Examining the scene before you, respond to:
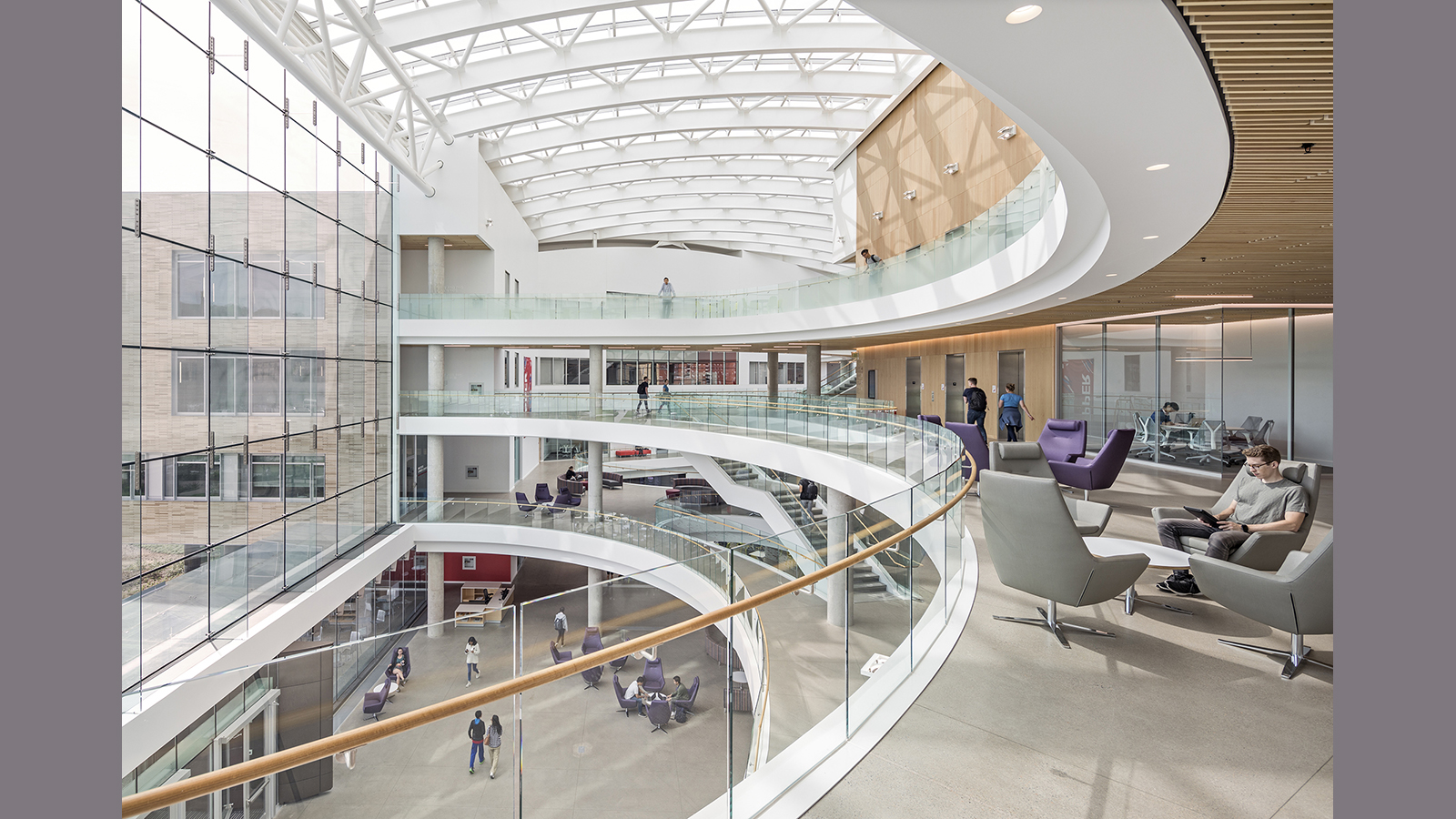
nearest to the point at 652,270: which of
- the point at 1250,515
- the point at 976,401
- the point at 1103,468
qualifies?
the point at 976,401

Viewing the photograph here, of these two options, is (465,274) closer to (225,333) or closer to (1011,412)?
(225,333)

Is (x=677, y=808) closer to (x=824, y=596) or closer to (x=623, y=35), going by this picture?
(x=824, y=596)

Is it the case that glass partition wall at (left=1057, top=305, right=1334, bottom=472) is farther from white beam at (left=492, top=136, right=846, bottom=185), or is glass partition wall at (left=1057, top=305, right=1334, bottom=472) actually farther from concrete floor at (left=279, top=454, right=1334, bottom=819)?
white beam at (left=492, top=136, right=846, bottom=185)

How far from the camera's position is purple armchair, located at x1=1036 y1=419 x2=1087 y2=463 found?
29.6ft

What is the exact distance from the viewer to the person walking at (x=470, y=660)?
6.56 feet

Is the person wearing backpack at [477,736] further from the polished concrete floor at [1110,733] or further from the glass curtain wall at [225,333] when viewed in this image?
the glass curtain wall at [225,333]

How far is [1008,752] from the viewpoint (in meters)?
2.72

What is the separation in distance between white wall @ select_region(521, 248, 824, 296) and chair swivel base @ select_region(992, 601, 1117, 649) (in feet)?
90.8

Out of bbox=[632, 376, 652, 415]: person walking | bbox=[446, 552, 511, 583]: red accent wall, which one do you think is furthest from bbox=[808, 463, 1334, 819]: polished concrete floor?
bbox=[446, 552, 511, 583]: red accent wall

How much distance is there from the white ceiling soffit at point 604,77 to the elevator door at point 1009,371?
22.8 feet

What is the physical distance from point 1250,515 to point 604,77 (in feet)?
48.8

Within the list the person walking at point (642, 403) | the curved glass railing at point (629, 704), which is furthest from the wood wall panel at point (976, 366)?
the curved glass railing at point (629, 704)

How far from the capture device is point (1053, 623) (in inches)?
158

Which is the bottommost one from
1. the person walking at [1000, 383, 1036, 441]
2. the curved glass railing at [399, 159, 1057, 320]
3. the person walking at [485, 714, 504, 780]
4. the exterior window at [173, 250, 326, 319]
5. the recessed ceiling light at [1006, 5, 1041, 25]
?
the person walking at [485, 714, 504, 780]
